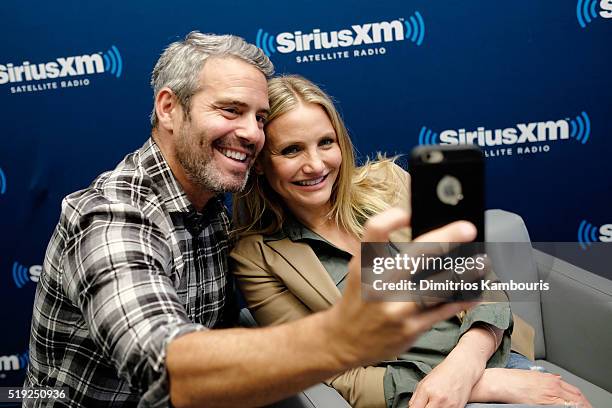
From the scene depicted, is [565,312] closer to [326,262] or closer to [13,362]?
[326,262]

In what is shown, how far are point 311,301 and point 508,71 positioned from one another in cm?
112

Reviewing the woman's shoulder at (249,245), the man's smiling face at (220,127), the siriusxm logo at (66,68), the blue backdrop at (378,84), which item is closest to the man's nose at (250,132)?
the man's smiling face at (220,127)

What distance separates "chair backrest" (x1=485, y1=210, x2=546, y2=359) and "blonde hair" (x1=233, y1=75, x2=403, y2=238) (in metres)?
0.34

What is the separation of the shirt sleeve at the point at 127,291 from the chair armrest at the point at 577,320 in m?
1.04

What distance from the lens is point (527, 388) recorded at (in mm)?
1322

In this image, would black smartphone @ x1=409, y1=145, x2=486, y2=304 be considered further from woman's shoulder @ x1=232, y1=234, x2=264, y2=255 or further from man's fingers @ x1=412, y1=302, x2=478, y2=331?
woman's shoulder @ x1=232, y1=234, x2=264, y2=255

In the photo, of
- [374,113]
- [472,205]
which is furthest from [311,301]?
[374,113]

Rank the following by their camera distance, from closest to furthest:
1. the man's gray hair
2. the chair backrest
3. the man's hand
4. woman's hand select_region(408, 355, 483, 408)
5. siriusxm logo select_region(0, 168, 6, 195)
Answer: the man's hand, woman's hand select_region(408, 355, 483, 408), the man's gray hair, the chair backrest, siriusxm logo select_region(0, 168, 6, 195)

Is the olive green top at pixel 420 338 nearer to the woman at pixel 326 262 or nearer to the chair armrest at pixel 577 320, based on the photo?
the woman at pixel 326 262

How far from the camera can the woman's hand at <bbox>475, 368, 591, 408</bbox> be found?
1310 mm

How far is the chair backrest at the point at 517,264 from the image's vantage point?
170 cm

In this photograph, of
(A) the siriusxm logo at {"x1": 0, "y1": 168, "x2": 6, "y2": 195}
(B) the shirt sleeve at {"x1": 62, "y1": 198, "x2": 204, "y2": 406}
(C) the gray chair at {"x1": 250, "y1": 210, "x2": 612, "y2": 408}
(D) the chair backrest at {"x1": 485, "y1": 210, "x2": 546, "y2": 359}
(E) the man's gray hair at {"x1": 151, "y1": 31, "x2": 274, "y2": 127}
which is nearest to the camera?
(B) the shirt sleeve at {"x1": 62, "y1": 198, "x2": 204, "y2": 406}

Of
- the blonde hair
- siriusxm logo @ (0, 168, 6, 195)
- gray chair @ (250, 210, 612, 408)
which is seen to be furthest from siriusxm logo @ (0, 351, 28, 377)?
the blonde hair

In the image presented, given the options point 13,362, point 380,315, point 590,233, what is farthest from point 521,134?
point 13,362
